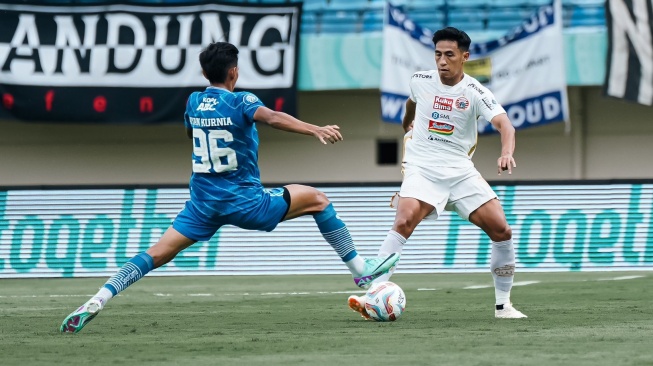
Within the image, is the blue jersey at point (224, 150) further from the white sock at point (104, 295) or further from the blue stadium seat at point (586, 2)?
the blue stadium seat at point (586, 2)

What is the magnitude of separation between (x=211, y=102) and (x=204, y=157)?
1.15 ft

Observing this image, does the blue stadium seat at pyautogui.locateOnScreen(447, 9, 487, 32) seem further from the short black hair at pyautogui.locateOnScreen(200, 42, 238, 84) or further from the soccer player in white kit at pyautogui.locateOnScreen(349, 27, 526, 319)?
the short black hair at pyautogui.locateOnScreen(200, 42, 238, 84)

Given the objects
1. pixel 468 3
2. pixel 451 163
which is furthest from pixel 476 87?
pixel 468 3

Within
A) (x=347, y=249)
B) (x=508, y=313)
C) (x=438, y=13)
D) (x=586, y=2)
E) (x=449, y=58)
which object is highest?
(x=586, y=2)

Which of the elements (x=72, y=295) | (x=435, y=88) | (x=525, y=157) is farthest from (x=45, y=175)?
(x=435, y=88)

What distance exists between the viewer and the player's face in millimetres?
8289

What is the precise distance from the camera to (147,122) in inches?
790

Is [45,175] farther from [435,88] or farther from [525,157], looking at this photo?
[435,88]

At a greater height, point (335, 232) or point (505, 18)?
point (505, 18)

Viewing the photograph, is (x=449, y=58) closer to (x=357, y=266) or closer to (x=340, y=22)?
(x=357, y=266)

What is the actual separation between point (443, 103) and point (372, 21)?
40.0 feet

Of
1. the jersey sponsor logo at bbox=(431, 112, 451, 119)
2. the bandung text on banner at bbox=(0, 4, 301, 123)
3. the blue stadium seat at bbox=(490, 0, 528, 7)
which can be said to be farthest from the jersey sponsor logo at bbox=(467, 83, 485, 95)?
the blue stadium seat at bbox=(490, 0, 528, 7)

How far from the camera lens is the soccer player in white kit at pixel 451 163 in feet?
27.2

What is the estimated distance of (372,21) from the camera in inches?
803
